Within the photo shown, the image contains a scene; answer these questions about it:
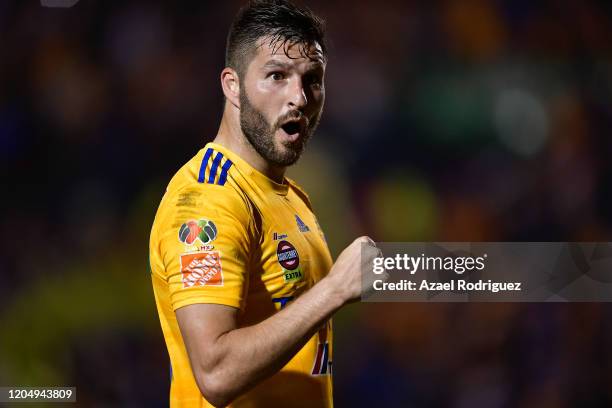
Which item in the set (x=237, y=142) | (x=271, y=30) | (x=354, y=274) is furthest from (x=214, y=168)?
(x=354, y=274)

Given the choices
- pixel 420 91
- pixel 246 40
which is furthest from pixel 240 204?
pixel 420 91

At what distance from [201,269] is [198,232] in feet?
0.27

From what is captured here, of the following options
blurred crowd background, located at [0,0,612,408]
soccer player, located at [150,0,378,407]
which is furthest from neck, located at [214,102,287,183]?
blurred crowd background, located at [0,0,612,408]

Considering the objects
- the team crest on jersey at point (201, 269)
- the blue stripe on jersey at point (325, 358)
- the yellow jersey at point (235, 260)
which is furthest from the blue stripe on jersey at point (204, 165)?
the blue stripe on jersey at point (325, 358)

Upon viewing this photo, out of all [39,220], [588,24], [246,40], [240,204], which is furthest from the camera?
[588,24]

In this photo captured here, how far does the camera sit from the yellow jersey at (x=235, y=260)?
152 centimetres

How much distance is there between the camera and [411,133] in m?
4.16

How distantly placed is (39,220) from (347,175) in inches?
67.3

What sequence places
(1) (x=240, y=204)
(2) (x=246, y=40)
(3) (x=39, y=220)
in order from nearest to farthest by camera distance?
(1) (x=240, y=204) → (2) (x=246, y=40) → (3) (x=39, y=220)

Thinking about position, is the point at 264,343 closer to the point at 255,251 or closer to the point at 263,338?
the point at 263,338

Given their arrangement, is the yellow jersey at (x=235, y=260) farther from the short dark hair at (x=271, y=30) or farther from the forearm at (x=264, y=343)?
the short dark hair at (x=271, y=30)

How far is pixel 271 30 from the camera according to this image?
5.91 ft

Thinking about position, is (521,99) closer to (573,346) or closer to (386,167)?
(386,167)

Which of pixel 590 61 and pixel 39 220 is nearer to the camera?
pixel 39 220
